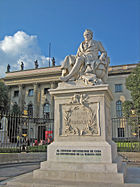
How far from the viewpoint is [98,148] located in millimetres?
4738

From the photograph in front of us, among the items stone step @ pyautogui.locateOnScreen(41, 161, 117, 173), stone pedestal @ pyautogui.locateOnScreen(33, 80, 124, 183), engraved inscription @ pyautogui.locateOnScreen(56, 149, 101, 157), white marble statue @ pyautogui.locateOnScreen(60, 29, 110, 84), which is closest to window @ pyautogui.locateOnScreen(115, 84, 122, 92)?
white marble statue @ pyautogui.locateOnScreen(60, 29, 110, 84)

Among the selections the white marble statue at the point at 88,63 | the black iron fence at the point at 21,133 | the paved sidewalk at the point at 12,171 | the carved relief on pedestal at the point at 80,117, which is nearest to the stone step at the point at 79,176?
the carved relief on pedestal at the point at 80,117

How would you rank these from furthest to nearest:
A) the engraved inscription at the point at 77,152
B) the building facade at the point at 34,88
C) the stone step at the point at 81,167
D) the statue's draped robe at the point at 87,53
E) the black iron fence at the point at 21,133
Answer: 1. the building facade at the point at 34,88
2. the black iron fence at the point at 21,133
3. the statue's draped robe at the point at 87,53
4. the engraved inscription at the point at 77,152
5. the stone step at the point at 81,167

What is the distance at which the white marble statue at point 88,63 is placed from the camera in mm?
5645

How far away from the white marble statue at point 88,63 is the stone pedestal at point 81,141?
295 millimetres

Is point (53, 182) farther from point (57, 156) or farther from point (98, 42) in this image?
point (98, 42)

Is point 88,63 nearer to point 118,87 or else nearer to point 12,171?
point 12,171

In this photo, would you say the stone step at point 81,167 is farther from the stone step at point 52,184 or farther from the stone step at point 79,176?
the stone step at point 52,184

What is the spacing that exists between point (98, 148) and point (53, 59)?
46558mm

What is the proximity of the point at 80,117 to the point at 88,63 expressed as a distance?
5.20 ft

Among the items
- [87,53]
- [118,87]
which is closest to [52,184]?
[87,53]

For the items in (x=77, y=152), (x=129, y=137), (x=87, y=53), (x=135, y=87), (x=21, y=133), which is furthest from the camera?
(x=135, y=87)

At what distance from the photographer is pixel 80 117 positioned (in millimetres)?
5254

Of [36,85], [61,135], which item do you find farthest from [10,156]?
[36,85]
